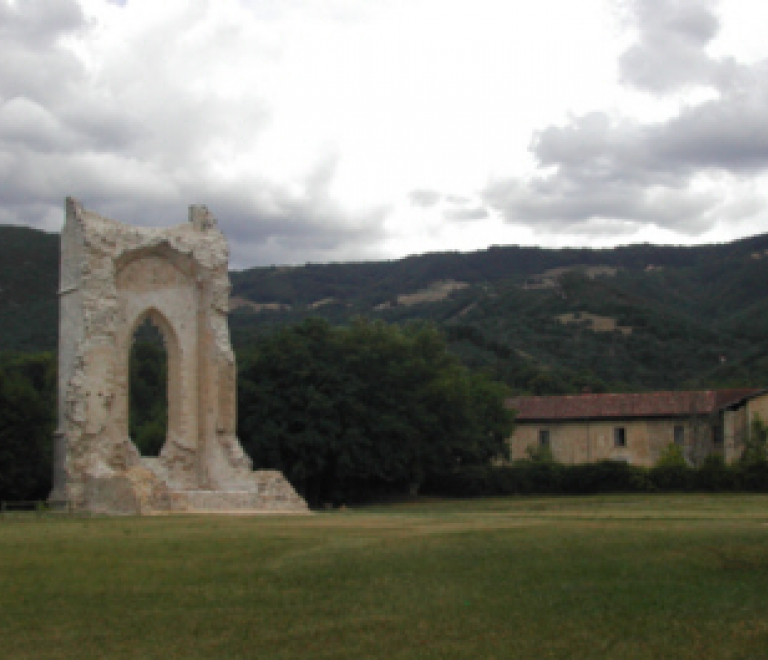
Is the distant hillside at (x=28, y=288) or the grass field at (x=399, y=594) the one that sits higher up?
the distant hillside at (x=28, y=288)

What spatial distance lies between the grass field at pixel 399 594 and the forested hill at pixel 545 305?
5153 centimetres

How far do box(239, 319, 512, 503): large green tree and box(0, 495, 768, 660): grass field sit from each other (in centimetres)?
2258

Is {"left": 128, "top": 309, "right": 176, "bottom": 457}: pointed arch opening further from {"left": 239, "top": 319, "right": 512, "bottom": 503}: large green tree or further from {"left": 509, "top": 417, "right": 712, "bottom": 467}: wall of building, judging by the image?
{"left": 509, "top": 417, "right": 712, "bottom": 467}: wall of building

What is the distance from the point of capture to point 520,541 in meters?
17.7

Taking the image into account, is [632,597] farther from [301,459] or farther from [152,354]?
[152,354]

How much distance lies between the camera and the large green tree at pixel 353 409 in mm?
43094

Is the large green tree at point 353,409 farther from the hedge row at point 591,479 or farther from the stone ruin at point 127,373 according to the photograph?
the stone ruin at point 127,373

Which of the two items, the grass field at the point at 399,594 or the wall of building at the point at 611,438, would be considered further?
the wall of building at the point at 611,438

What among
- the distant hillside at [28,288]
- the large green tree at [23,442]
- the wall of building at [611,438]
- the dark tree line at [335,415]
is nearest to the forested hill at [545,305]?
the distant hillside at [28,288]

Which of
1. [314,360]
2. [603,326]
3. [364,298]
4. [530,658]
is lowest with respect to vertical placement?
[530,658]

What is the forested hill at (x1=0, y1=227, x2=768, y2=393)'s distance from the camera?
85.8 meters

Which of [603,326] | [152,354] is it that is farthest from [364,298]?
[152,354]

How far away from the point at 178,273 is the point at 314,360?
8115 mm

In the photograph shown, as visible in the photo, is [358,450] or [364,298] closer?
[358,450]
